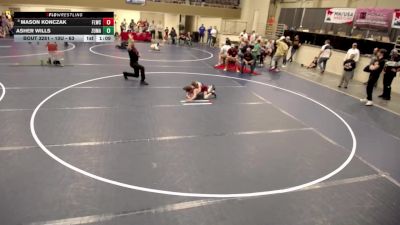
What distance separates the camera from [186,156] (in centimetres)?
638

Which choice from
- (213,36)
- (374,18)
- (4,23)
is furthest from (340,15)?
(4,23)

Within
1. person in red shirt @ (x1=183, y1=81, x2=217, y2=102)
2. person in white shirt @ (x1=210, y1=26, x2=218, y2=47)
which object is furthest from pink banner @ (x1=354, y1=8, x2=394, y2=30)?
person in red shirt @ (x1=183, y1=81, x2=217, y2=102)

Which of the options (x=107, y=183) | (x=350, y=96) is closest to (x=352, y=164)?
(x=107, y=183)

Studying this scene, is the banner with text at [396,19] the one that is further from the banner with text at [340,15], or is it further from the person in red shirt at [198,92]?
the person in red shirt at [198,92]

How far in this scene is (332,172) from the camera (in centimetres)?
613

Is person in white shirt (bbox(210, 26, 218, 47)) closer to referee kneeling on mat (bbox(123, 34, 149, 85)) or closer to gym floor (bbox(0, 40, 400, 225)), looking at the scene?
referee kneeling on mat (bbox(123, 34, 149, 85))

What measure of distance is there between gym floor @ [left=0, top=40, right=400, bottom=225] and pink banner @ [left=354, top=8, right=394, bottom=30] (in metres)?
7.75

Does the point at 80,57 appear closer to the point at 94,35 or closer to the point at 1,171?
the point at 94,35

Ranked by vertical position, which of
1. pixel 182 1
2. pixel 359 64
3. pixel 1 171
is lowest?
pixel 1 171

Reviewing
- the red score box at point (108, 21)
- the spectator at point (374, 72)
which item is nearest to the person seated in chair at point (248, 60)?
the spectator at point (374, 72)

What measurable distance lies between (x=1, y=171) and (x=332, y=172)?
6.26 meters
